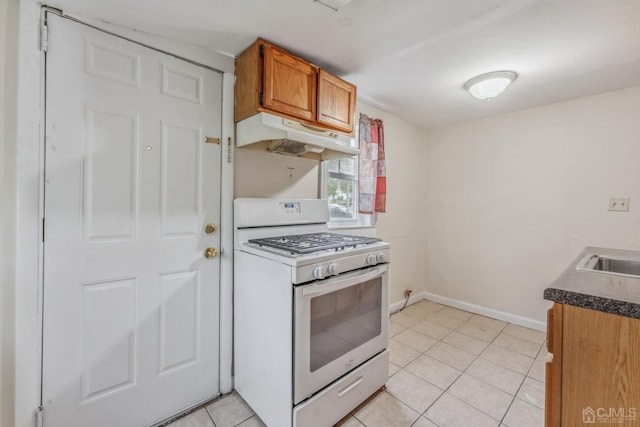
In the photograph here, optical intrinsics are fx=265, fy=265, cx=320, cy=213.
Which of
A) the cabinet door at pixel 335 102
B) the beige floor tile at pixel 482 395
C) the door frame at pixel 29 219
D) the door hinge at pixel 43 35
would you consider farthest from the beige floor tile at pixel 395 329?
the door hinge at pixel 43 35

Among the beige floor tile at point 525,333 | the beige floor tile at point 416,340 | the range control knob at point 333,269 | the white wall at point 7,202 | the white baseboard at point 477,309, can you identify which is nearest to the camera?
the white wall at point 7,202

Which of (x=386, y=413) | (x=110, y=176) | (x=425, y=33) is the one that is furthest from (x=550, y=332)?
(x=110, y=176)

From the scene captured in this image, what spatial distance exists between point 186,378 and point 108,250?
890 millimetres

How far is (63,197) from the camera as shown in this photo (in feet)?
4.07

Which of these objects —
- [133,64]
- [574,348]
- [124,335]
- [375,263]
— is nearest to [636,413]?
[574,348]

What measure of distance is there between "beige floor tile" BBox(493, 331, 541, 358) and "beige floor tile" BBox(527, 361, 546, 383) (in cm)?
13

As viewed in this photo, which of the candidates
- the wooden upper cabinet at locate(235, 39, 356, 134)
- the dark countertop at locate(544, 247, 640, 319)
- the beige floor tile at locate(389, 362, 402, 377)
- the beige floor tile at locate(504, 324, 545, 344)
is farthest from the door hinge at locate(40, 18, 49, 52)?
the beige floor tile at locate(504, 324, 545, 344)

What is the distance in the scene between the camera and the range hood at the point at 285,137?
1530 millimetres

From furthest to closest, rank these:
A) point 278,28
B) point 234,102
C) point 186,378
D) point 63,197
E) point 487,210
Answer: point 487,210 < point 234,102 < point 186,378 < point 278,28 < point 63,197

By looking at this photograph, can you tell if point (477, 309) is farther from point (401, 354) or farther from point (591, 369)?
point (591, 369)

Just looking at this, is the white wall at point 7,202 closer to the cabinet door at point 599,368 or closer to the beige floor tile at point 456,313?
the cabinet door at point 599,368

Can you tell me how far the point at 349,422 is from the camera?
1.53 metres

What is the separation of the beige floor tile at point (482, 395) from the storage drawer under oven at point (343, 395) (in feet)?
1.68

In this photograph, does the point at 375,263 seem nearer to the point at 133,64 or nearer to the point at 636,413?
the point at 636,413
